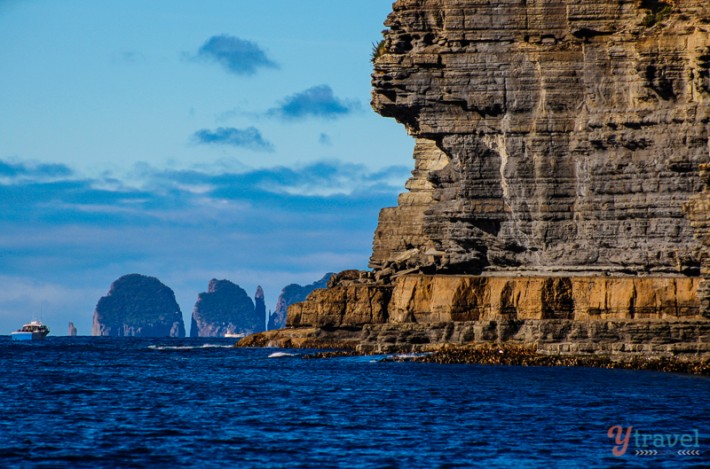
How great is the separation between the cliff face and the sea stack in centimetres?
9

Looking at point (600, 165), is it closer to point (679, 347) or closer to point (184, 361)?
point (679, 347)

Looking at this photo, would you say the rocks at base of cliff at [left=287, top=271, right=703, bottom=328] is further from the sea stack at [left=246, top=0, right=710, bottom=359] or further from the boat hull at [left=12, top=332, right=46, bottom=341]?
the boat hull at [left=12, top=332, right=46, bottom=341]

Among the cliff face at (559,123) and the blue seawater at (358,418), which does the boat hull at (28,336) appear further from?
the blue seawater at (358,418)

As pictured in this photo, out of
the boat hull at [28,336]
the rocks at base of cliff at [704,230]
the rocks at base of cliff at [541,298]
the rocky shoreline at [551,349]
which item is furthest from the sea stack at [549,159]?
the boat hull at [28,336]

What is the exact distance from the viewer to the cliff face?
81312mm

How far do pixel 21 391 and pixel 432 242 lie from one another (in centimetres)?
4312

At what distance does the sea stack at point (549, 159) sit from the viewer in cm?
8006

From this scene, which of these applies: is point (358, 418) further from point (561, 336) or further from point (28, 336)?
point (28, 336)

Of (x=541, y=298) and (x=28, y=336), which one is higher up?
(x=28, y=336)

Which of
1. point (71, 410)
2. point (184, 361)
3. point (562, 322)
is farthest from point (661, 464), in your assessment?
point (184, 361)

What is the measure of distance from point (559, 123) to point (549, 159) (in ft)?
7.33

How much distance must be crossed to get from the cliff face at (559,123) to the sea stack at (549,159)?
0.09 metres

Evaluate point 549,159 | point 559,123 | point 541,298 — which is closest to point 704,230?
point 541,298

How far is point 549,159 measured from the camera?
87125mm
